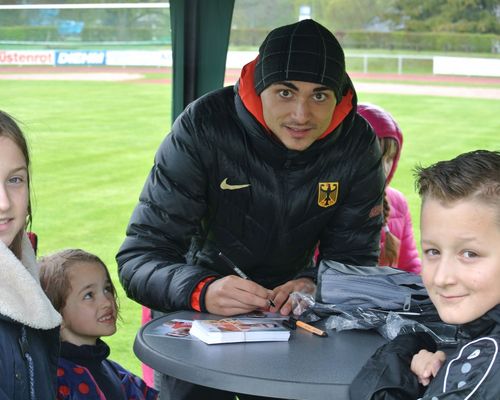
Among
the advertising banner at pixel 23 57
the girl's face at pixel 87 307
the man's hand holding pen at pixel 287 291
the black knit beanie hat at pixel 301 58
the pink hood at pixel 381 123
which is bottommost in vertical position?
the advertising banner at pixel 23 57

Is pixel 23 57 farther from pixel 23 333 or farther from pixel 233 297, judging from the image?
pixel 23 333

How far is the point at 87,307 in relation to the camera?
2.82 metres

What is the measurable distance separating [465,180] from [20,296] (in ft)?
3.07

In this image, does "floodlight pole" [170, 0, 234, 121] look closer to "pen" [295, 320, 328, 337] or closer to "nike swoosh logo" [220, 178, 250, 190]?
"nike swoosh logo" [220, 178, 250, 190]

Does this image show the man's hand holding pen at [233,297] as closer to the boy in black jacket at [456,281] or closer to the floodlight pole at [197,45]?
the boy in black jacket at [456,281]

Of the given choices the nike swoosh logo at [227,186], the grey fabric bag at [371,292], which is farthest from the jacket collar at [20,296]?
the nike swoosh logo at [227,186]

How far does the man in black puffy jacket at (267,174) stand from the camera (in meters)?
2.69

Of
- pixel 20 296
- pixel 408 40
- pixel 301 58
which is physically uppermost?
pixel 301 58

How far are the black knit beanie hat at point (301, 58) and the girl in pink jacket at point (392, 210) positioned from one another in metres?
0.82

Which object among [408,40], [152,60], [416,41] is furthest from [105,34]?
[416,41]

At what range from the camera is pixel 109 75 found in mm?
23484

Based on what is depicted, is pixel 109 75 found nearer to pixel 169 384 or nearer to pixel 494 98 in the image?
pixel 494 98

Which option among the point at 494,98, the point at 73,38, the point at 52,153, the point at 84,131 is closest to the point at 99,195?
the point at 52,153

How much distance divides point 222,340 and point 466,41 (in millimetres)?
19521
